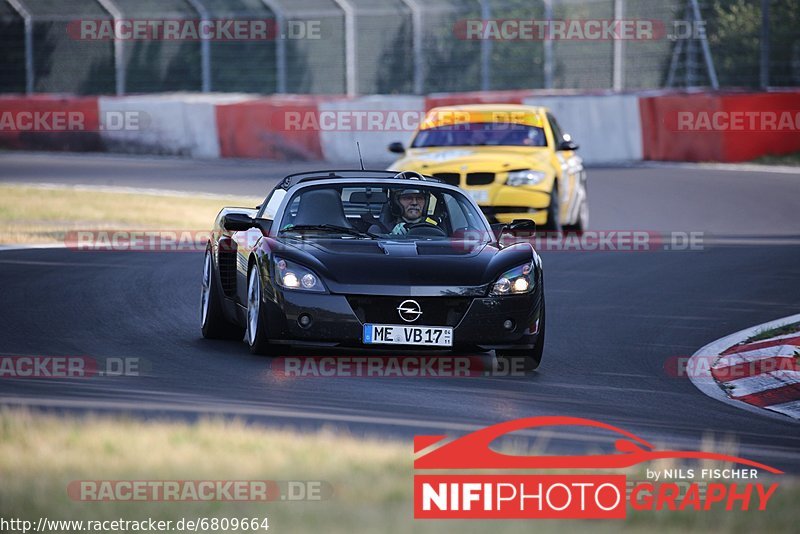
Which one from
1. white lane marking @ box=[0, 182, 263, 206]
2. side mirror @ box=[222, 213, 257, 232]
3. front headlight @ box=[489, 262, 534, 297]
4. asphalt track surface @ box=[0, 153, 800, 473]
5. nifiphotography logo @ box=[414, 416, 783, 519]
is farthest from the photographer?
white lane marking @ box=[0, 182, 263, 206]

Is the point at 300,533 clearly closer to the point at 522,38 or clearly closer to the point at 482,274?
the point at 482,274

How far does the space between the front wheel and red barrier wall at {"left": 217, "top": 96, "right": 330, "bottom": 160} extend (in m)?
20.1

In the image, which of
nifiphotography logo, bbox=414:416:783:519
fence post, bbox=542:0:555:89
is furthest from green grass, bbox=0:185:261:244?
nifiphotography logo, bbox=414:416:783:519

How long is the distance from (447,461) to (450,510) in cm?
82

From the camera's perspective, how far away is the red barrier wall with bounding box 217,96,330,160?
30203 mm

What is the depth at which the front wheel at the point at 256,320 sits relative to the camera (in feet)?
31.9

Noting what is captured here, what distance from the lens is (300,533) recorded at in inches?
198

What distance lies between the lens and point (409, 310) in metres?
9.38

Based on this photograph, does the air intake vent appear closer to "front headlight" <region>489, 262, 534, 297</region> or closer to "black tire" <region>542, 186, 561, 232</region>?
"black tire" <region>542, 186, 561, 232</region>

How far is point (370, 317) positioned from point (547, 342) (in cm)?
223

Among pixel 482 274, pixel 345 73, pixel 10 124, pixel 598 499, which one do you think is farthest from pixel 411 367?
pixel 10 124

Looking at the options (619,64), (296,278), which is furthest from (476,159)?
(619,64)

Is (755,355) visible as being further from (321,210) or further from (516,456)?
(516,456)

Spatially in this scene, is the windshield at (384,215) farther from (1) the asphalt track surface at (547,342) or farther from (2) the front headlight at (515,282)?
(1) the asphalt track surface at (547,342)
